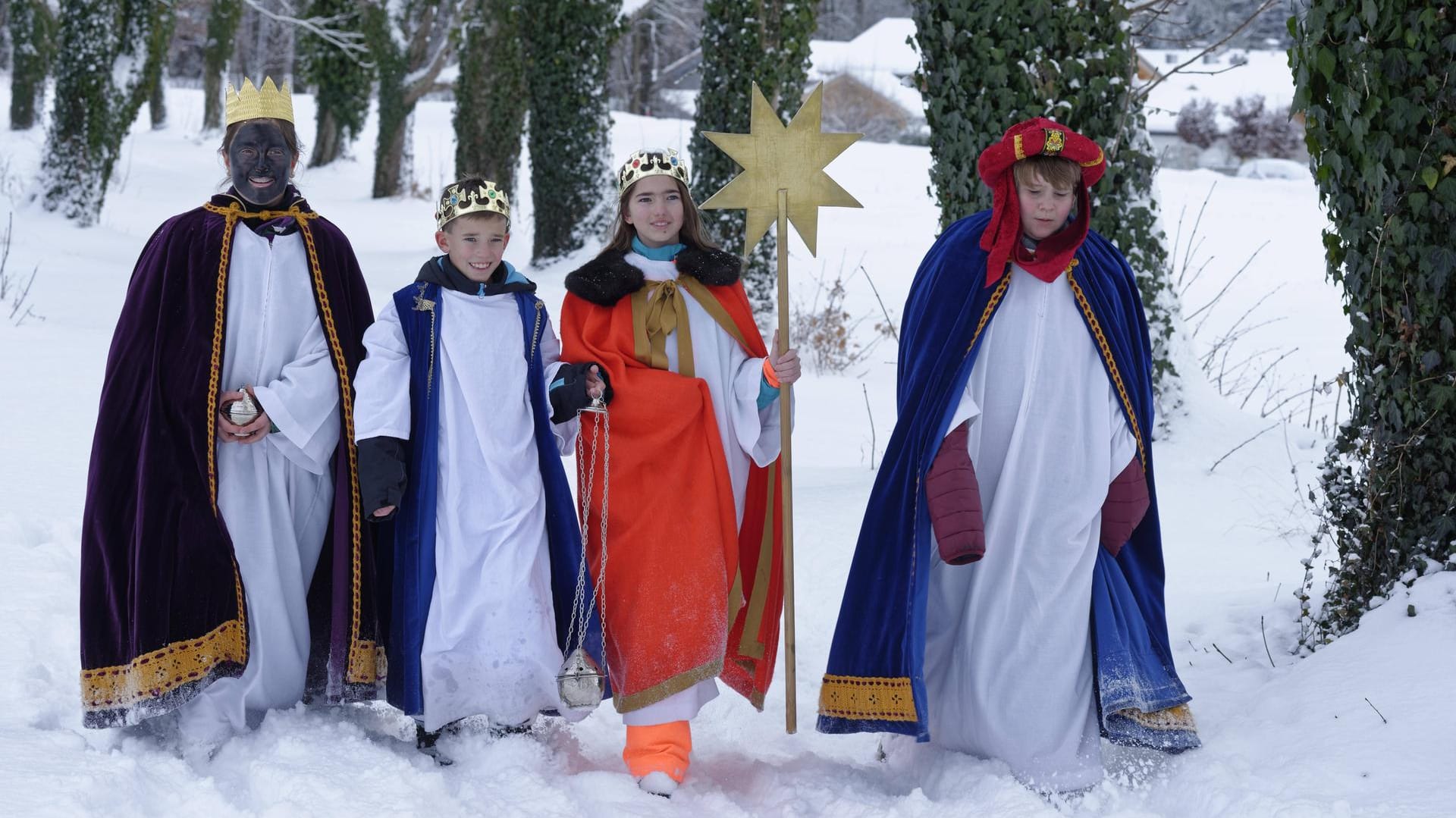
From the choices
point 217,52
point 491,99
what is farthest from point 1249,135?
point 217,52

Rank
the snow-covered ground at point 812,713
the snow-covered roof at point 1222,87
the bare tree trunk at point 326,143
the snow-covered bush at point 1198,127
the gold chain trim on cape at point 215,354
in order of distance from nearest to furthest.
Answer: the snow-covered ground at point 812,713, the gold chain trim on cape at point 215,354, the bare tree trunk at point 326,143, the snow-covered bush at point 1198,127, the snow-covered roof at point 1222,87

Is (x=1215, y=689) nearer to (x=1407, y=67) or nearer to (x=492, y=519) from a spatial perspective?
(x=1407, y=67)

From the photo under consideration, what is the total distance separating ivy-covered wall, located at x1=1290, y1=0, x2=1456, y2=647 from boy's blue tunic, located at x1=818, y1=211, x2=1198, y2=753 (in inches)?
27.9

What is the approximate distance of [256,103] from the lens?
3.85 metres

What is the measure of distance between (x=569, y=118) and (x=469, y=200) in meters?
8.38

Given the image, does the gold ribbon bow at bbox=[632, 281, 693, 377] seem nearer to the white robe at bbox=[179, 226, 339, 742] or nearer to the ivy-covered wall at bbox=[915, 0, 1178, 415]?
the white robe at bbox=[179, 226, 339, 742]

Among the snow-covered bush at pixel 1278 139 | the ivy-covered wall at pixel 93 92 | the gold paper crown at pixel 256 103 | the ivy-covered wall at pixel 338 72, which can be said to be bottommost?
the gold paper crown at pixel 256 103

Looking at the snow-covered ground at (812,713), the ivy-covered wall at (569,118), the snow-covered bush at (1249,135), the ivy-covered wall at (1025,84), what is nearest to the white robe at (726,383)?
the snow-covered ground at (812,713)

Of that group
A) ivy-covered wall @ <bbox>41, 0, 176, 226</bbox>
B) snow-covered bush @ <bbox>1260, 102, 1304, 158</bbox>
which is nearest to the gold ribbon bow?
ivy-covered wall @ <bbox>41, 0, 176, 226</bbox>

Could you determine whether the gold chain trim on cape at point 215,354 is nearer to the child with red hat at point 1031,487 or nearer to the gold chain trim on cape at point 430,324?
the gold chain trim on cape at point 430,324

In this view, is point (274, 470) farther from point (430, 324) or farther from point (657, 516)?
point (657, 516)

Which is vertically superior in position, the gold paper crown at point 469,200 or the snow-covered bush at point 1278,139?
the snow-covered bush at point 1278,139

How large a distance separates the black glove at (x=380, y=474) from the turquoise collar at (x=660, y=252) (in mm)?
919

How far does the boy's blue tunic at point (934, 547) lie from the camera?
3.64 meters
